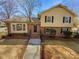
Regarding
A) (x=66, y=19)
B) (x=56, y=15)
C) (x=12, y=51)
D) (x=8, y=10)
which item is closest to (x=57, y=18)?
(x=56, y=15)

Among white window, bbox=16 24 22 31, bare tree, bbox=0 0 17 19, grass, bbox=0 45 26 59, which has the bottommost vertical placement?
grass, bbox=0 45 26 59

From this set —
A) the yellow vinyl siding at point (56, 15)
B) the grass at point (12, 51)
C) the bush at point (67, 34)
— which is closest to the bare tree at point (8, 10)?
the yellow vinyl siding at point (56, 15)

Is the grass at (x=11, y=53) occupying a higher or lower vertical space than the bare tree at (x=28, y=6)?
lower

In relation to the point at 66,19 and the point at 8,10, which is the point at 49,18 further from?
the point at 8,10

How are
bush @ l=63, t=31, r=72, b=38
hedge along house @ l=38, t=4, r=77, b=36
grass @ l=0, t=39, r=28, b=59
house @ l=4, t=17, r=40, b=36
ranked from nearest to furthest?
grass @ l=0, t=39, r=28, b=59
bush @ l=63, t=31, r=72, b=38
hedge along house @ l=38, t=4, r=77, b=36
house @ l=4, t=17, r=40, b=36

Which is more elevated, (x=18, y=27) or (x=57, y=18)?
(x=57, y=18)

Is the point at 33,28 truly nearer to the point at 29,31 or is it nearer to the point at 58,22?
the point at 29,31

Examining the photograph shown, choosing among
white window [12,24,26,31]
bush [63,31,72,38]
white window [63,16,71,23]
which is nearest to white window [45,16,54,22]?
white window [63,16,71,23]

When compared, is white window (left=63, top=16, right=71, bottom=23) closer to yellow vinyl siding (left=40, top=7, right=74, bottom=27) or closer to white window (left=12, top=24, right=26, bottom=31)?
yellow vinyl siding (left=40, top=7, right=74, bottom=27)

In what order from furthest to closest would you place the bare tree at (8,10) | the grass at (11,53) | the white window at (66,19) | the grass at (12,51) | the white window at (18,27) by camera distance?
the bare tree at (8,10), the white window at (18,27), the white window at (66,19), the grass at (12,51), the grass at (11,53)

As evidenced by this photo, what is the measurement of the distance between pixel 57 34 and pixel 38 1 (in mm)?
13257

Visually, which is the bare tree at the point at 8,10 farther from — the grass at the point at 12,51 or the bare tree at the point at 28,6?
the grass at the point at 12,51

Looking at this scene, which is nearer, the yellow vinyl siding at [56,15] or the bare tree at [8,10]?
the yellow vinyl siding at [56,15]

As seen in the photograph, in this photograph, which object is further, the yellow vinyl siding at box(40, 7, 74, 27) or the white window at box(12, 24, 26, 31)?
the white window at box(12, 24, 26, 31)
